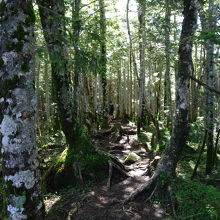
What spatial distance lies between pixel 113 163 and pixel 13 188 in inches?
198

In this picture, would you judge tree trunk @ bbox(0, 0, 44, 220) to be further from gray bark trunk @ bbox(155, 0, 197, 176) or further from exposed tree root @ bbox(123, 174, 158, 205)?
gray bark trunk @ bbox(155, 0, 197, 176)

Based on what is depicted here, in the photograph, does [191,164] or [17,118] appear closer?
[17,118]

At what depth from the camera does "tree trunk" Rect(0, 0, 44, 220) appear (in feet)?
10.1

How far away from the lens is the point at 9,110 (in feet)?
10.1

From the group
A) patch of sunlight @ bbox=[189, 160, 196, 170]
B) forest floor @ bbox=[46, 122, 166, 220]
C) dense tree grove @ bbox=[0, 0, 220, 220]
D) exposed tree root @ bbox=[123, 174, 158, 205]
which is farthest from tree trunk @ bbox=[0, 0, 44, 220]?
patch of sunlight @ bbox=[189, 160, 196, 170]

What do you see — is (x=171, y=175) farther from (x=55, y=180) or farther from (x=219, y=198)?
(x=55, y=180)

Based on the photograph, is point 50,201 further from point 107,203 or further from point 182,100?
point 182,100

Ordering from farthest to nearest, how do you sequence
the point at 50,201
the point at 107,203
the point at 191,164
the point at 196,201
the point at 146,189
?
1. the point at 191,164
2. the point at 50,201
3. the point at 146,189
4. the point at 107,203
5. the point at 196,201

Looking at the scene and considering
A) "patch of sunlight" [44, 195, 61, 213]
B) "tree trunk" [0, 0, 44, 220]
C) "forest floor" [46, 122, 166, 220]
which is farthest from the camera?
"patch of sunlight" [44, 195, 61, 213]

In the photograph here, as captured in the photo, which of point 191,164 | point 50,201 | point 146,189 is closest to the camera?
point 146,189

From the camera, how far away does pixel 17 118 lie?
309 cm

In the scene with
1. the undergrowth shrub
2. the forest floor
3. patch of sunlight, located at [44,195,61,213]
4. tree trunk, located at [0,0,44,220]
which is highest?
tree trunk, located at [0,0,44,220]

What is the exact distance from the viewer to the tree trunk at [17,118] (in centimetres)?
308

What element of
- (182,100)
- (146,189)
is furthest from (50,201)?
(182,100)
